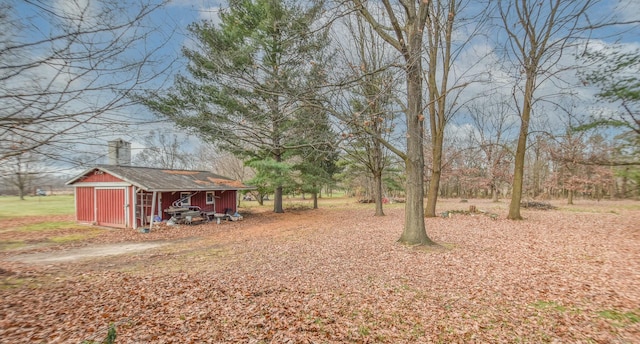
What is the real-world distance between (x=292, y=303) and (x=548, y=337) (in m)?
3.53

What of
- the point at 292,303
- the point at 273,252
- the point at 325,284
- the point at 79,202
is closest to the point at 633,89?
the point at 325,284

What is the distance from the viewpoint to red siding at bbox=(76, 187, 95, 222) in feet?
52.7

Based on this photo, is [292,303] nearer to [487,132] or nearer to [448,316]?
[448,316]

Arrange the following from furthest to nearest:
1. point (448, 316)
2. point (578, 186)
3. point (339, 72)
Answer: point (578, 186) < point (339, 72) < point (448, 316)

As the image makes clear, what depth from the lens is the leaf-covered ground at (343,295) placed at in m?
3.69

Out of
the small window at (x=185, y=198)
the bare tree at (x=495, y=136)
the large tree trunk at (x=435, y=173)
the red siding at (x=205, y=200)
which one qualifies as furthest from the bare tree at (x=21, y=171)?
the bare tree at (x=495, y=136)

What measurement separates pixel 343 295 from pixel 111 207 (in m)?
15.7

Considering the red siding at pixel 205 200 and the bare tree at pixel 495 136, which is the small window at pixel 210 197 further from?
the bare tree at pixel 495 136

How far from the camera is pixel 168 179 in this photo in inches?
656

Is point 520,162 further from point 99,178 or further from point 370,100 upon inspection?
point 99,178

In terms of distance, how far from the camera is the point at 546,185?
31.7 metres

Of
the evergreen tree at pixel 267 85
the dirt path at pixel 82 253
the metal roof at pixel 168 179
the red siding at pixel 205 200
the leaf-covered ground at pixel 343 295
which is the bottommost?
the dirt path at pixel 82 253

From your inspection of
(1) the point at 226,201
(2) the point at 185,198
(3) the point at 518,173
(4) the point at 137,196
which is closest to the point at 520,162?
(3) the point at 518,173

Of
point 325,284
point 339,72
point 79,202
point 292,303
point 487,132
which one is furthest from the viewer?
point 487,132
